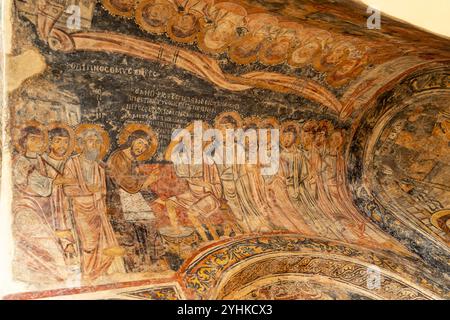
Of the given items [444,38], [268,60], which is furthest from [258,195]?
[444,38]

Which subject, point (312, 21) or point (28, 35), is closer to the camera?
point (28, 35)

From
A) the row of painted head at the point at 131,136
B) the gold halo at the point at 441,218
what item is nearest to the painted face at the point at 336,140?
the row of painted head at the point at 131,136

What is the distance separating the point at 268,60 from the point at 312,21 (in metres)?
0.78

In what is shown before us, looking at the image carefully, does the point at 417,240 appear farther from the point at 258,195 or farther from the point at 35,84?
the point at 35,84

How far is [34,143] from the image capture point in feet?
17.2

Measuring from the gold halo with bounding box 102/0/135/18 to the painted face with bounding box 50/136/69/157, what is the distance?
1.39 meters

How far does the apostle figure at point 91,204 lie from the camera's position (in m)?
4.68

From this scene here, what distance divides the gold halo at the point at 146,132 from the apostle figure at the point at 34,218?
80cm

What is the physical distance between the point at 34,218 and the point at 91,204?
587mm

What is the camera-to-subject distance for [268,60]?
5969 mm

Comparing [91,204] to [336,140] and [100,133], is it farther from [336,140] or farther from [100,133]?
[336,140]

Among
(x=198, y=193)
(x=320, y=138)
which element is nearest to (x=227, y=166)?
(x=198, y=193)

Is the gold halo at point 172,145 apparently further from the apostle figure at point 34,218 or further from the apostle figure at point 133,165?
the apostle figure at point 34,218

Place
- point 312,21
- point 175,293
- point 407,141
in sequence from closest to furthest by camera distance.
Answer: point 175,293 < point 312,21 < point 407,141
